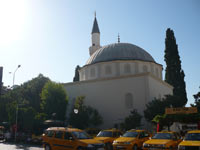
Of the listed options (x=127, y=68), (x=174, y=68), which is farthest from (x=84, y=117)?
(x=174, y=68)

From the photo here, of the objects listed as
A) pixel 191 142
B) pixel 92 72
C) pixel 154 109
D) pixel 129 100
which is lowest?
pixel 191 142

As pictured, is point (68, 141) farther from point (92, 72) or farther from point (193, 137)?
point (92, 72)

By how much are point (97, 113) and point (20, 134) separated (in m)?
9.01

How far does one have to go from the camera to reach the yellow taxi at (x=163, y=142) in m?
12.3

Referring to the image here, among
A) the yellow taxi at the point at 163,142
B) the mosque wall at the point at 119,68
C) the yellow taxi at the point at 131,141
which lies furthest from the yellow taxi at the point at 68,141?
the mosque wall at the point at 119,68

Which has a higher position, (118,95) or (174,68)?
(174,68)

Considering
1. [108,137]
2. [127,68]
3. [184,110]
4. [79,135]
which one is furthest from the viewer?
[127,68]

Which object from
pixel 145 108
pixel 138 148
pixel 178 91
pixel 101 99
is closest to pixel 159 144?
pixel 138 148

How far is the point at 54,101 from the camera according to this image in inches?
1147

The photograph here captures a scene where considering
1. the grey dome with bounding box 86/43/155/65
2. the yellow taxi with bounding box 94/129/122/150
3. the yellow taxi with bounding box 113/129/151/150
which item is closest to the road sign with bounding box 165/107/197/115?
the yellow taxi with bounding box 113/129/151/150

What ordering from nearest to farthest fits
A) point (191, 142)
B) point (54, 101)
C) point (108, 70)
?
point (191, 142), point (54, 101), point (108, 70)

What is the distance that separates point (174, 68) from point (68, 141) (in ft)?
97.0

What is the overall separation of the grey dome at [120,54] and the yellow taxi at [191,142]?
22.2 meters

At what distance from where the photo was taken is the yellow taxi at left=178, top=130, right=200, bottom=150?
10852mm
